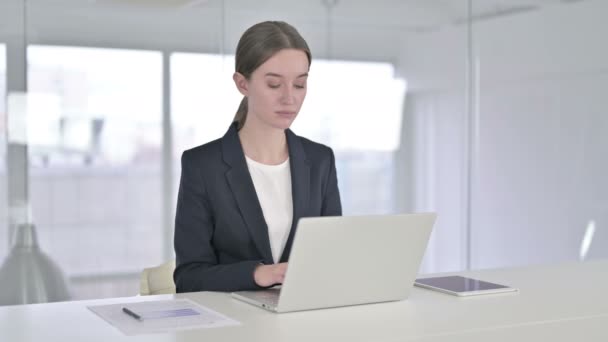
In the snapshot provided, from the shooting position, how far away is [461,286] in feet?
8.98

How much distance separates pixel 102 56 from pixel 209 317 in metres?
2.72

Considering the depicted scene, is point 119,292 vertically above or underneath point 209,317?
underneath

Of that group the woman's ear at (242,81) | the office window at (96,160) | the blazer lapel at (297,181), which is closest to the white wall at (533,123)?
the office window at (96,160)

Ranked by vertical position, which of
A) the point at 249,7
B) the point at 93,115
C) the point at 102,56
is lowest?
the point at 93,115

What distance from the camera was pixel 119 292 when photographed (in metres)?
4.85

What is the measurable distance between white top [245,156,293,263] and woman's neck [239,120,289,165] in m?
0.02

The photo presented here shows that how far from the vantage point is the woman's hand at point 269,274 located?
8.20 feet

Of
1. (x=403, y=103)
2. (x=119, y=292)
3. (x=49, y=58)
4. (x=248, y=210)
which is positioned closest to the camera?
(x=248, y=210)

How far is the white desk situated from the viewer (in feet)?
6.78

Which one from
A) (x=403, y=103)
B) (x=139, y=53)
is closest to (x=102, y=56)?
(x=139, y=53)

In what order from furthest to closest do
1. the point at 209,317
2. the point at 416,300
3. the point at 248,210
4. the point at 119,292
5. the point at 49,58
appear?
the point at 119,292
the point at 49,58
the point at 248,210
the point at 416,300
the point at 209,317

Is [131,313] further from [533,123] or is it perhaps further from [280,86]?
[533,123]

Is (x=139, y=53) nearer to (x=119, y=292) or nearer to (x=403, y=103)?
(x=119, y=292)

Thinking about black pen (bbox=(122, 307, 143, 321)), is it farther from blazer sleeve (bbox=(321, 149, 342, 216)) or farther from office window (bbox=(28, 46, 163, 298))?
office window (bbox=(28, 46, 163, 298))
